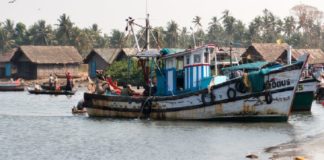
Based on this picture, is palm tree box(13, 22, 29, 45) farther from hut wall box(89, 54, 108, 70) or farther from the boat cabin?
the boat cabin

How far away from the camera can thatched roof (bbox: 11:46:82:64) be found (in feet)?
250

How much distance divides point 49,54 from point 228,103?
166 ft

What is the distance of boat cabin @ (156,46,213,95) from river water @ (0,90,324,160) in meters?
1.67

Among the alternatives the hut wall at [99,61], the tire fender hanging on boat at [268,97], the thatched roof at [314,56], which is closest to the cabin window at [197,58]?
the tire fender hanging on boat at [268,97]

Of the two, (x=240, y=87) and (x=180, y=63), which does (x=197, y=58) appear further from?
(x=240, y=87)

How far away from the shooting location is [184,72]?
3111 cm

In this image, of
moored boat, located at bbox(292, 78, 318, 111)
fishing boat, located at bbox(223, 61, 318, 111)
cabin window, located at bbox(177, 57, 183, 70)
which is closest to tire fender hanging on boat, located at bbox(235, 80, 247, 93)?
cabin window, located at bbox(177, 57, 183, 70)

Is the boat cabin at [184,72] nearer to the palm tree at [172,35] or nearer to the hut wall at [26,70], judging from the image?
the hut wall at [26,70]

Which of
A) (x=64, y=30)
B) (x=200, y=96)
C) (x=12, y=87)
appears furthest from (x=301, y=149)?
(x=64, y=30)

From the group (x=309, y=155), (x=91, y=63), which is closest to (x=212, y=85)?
(x=309, y=155)

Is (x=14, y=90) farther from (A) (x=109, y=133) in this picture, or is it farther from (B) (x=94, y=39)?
(B) (x=94, y=39)

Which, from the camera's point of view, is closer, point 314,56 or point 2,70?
point 314,56

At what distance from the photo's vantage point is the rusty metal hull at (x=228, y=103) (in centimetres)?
2873

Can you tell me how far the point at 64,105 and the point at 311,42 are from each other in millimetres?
66329
